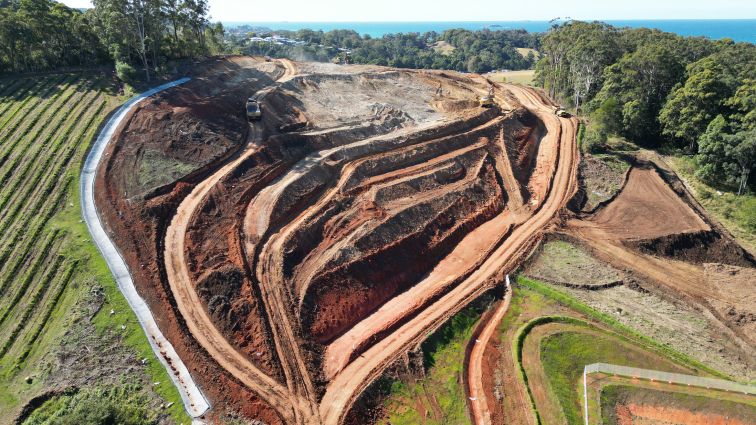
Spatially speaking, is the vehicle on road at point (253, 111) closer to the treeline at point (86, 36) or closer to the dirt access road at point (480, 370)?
the treeline at point (86, 36)

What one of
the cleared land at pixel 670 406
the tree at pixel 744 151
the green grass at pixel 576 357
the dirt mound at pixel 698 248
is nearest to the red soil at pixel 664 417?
the cleared land at pixel 670 406

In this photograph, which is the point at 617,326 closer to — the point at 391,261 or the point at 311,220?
the point at 391,261

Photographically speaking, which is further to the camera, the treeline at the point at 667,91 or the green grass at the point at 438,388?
the treeline at the point at 667,91

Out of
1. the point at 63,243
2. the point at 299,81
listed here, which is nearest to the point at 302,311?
the point at 63,243

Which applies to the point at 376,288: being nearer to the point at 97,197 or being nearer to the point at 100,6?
the point at 97,197

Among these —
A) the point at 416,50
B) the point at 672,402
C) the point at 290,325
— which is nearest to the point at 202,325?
the point at 290,325
